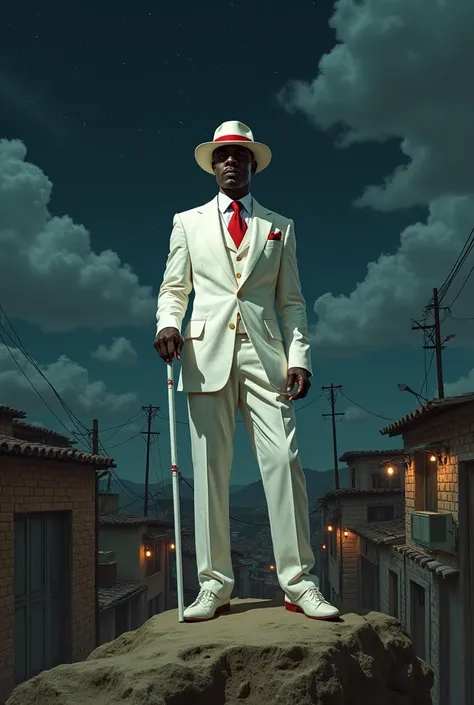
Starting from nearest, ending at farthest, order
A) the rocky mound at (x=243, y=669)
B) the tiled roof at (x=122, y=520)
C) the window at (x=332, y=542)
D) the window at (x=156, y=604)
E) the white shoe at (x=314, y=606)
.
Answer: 1. the rocky mound at (x=243, y=669)
2. the white shoe at (x=314, y=606)
3. the tiled roof at (x=122, y=520)
4. the window at (x=156, y=604)
5. the window at (x=332, y=542)

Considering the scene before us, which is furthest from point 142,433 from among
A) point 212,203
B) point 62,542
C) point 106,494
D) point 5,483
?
point 212,203

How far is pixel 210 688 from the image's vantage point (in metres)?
3.38

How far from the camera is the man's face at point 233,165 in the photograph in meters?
4.75

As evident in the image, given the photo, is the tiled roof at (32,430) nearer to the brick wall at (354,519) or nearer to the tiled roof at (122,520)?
the tiled roof at (122,520)

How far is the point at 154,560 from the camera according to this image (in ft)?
90.0

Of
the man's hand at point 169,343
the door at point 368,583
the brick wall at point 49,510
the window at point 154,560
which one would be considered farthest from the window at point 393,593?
the man's hand at point 169,343

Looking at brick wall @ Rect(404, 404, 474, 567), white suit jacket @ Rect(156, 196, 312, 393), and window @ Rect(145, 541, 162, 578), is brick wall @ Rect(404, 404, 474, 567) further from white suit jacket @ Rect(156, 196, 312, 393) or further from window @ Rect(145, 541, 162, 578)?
window @ Rect(145, 541, 162, 578)

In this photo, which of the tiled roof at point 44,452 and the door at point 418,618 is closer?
the tiled roof at point 44,452

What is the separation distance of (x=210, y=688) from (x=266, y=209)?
288 centimetres

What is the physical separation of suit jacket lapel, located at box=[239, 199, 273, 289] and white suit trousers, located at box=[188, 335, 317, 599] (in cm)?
43

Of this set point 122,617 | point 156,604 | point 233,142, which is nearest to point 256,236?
point 233,142

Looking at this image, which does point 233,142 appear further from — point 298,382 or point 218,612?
point 218,612

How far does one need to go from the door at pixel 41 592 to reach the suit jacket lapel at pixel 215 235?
847 centimetres

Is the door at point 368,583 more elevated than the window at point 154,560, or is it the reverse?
the window at point 154,560
